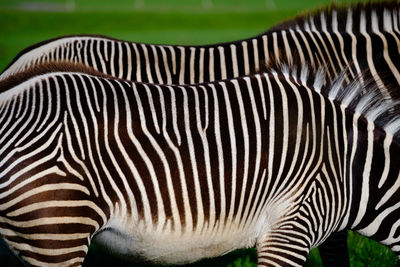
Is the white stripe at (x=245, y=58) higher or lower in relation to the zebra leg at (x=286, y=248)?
higher

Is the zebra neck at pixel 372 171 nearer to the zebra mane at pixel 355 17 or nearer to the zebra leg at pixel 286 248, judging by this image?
the zebra leg at pixel 286 248

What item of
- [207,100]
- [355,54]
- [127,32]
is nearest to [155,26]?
[127,32]

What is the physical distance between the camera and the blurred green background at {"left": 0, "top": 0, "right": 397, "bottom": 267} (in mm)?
25094

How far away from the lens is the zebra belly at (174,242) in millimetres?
4148

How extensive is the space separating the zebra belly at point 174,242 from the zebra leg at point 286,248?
116 millimetres

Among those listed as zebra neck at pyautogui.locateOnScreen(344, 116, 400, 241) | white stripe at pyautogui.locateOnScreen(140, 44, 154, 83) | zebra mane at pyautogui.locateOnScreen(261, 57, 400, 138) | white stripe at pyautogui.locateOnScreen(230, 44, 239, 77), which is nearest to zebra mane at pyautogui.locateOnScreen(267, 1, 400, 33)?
white stripe at pyautogui.locateOnScreen(230, 44, 239, 77)

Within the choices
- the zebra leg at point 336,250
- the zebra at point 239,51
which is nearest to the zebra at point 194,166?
the zebra leg at point 336,250

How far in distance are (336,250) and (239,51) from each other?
2224mm

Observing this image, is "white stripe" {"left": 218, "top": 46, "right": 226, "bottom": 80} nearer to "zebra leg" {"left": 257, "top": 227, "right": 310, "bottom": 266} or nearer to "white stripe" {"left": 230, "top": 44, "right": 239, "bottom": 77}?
"white stripe" {"left": 230, "top": 44, "right": 239, "bottom": 77}

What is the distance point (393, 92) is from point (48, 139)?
2.48m

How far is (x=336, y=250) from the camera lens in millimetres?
5445

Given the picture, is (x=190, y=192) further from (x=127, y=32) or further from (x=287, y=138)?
(x=127, y=32)

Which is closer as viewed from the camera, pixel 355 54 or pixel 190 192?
pixel 190 192

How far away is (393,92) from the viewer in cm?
491
